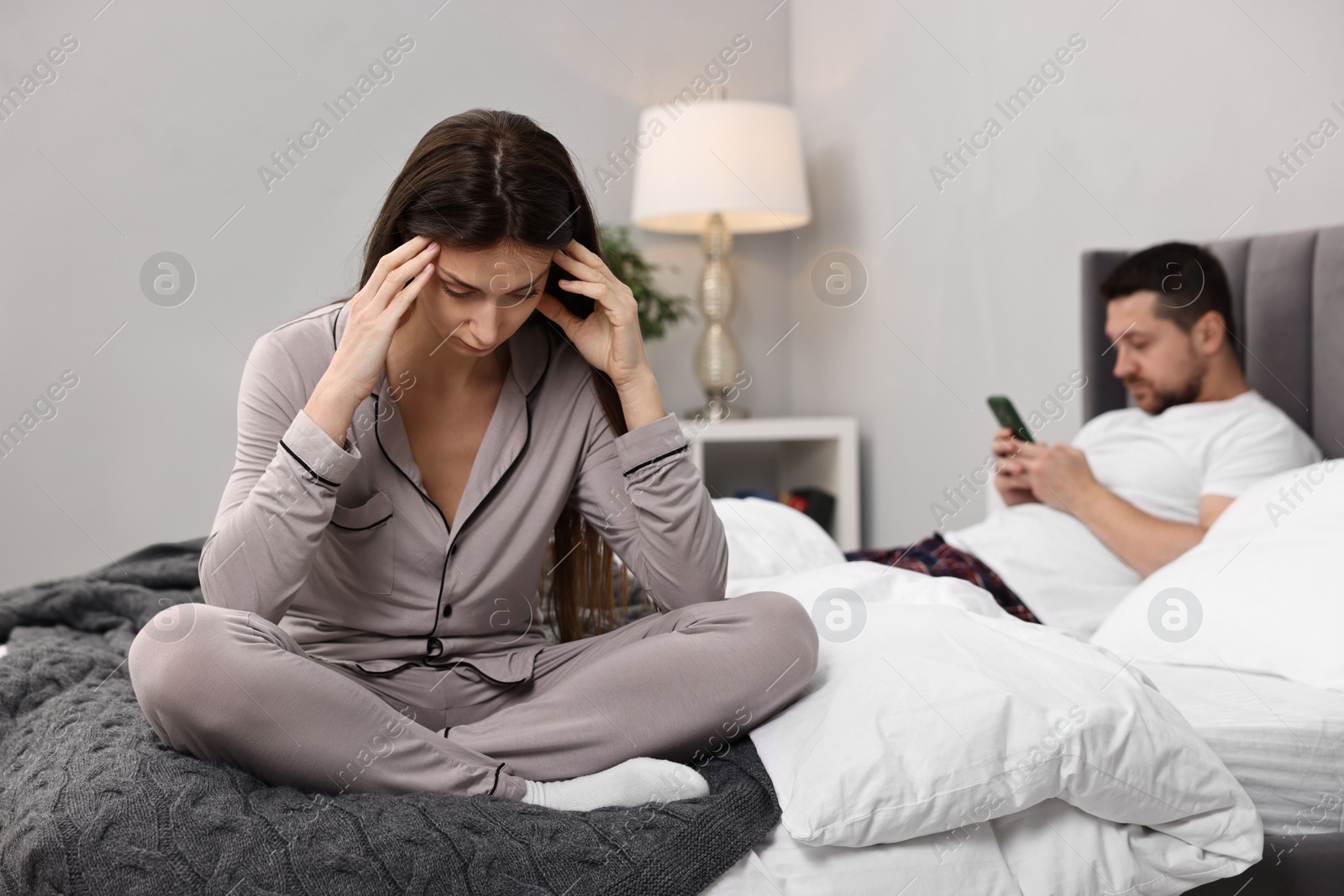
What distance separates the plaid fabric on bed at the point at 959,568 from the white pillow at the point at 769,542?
140 mm

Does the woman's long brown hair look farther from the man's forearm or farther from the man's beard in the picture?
the man's beard

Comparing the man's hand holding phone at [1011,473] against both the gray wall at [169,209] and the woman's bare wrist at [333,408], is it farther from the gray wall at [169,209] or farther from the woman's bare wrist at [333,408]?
the gray wall at [169,209]

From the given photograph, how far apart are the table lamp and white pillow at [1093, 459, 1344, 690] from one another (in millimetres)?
1878

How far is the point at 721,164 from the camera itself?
10.1ft

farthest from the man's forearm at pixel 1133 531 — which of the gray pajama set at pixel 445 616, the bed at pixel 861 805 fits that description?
the gray pajama set at pixel 445 616

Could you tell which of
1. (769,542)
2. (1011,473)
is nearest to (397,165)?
(769,542)

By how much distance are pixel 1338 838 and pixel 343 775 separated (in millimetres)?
997

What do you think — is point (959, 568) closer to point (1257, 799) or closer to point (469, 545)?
point (1257, 799)

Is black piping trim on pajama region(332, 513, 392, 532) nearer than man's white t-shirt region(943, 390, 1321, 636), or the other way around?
black piping trim on pajama region(332, 513, 392, 532)

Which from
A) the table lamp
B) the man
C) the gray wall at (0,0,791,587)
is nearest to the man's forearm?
the man

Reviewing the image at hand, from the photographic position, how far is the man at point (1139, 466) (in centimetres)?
167

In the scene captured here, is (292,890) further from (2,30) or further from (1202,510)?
(2,30)

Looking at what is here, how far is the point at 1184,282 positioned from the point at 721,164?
153 centimetres

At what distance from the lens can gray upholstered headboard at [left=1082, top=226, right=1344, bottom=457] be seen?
1.64m
